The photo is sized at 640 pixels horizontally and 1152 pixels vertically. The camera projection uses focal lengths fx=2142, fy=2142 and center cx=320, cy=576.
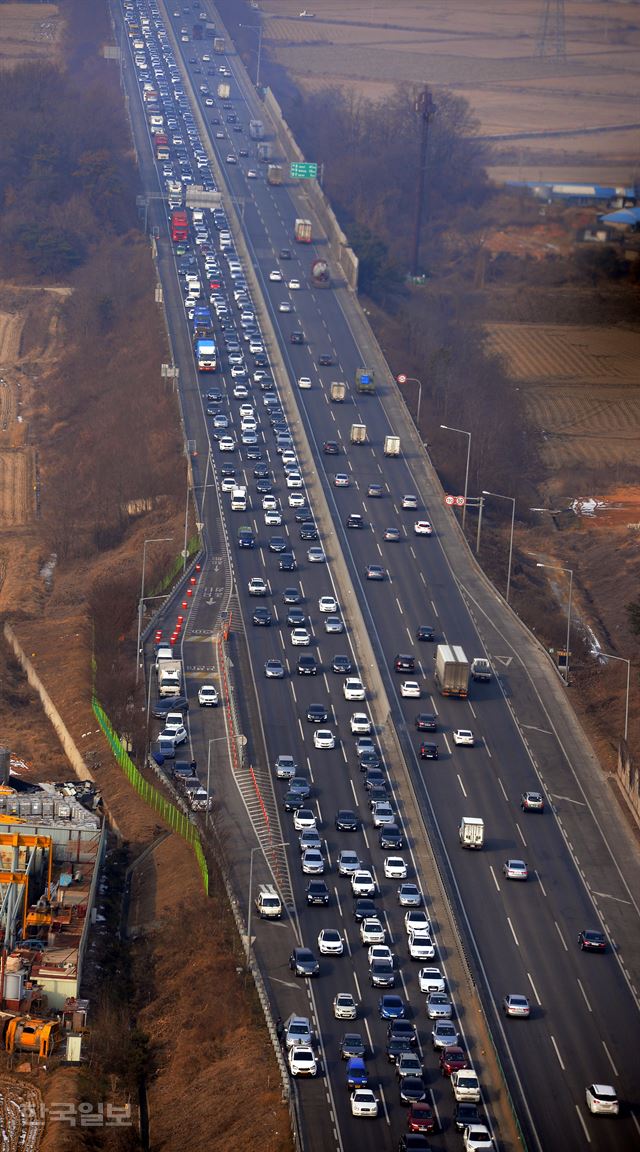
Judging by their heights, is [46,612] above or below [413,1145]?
→ below

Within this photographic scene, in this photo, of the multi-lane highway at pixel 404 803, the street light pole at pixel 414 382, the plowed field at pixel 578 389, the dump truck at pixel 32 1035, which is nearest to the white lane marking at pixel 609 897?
the multi-lane highway at pixel 404 803

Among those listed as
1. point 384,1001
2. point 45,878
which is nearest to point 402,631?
point 45,878

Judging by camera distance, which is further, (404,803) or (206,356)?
(206,356)

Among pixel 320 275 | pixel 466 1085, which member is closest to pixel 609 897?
pixel 466 1085

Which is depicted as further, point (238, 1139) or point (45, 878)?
point (45, 878)

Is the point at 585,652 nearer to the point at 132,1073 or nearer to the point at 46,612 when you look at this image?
the point at 46,612

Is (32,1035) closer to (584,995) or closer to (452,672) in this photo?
(584,995)
